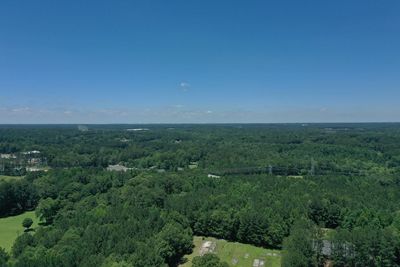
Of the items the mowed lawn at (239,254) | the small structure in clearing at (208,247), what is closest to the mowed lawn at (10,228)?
the mowed lawn at (239,254)

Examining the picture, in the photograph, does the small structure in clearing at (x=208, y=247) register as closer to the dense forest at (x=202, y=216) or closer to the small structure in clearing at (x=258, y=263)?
the dense forest at (x=202, y=216)

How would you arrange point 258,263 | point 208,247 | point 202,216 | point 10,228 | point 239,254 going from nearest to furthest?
point 258,263 < point 239,254 < point 208,247 < point 202,216 < point 10,228

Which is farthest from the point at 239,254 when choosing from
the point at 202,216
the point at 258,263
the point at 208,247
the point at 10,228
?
the point at 10,228

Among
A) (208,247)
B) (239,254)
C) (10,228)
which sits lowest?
(10,228)

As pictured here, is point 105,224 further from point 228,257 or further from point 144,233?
point 228,257

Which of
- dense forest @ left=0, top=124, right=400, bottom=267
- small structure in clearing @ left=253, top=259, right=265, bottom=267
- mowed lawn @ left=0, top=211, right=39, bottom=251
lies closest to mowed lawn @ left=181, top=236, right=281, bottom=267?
small structure in clearing @ left=253, top=259, right=265, bottom=267

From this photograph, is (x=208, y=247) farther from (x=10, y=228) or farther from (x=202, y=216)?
(x=10, y=228)
